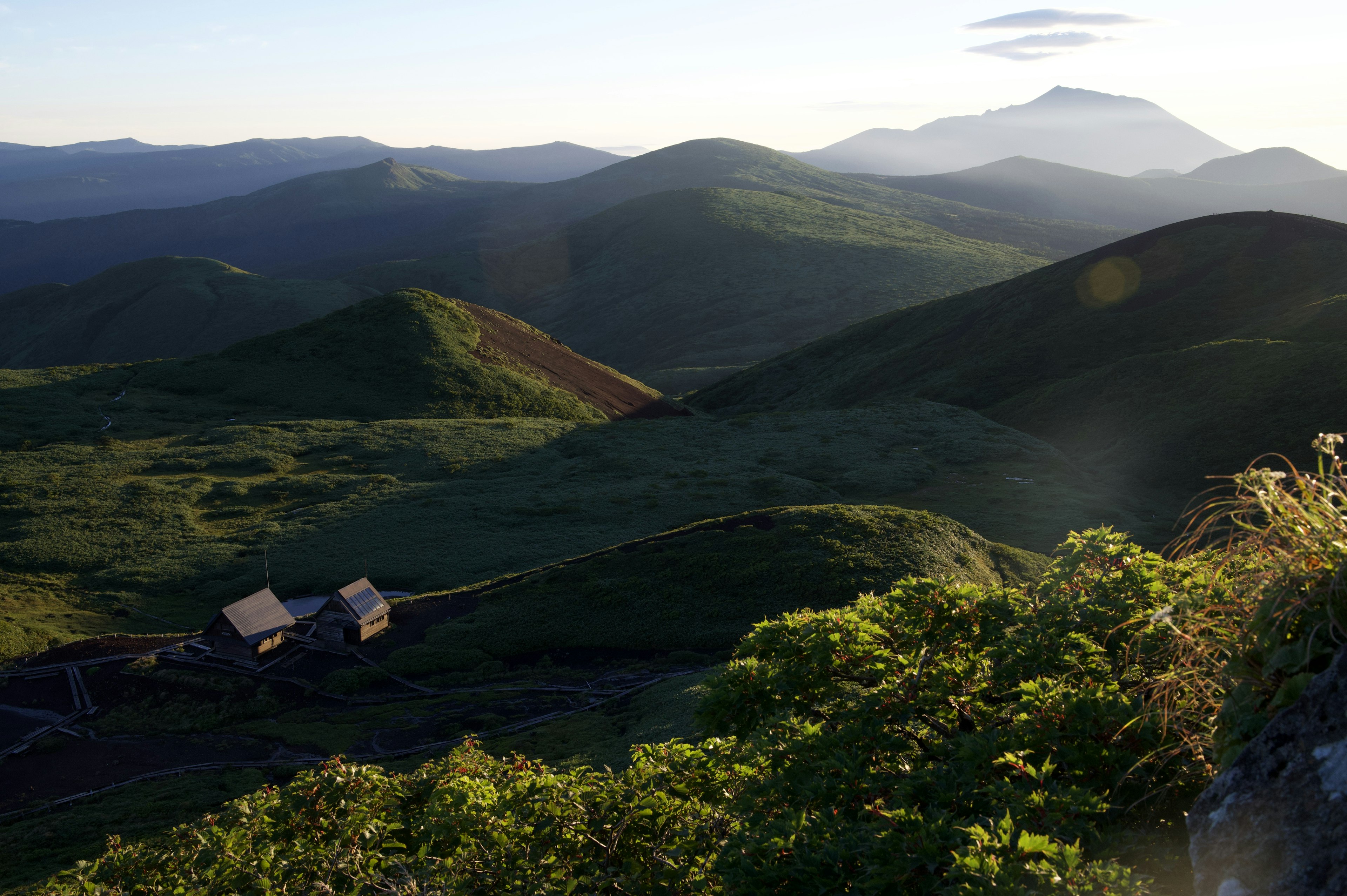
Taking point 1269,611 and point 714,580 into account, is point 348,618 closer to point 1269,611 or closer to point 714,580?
point 714,580

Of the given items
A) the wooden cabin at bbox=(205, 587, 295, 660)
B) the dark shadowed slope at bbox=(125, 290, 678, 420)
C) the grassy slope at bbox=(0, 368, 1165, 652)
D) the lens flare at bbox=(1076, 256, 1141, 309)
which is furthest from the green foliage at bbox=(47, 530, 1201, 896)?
the lens flare at bbox=(1076, 256, 1141, 309)

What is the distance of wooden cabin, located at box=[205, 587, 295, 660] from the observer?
32.4m

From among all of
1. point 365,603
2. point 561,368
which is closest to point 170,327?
point 561,368

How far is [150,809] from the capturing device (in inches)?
870

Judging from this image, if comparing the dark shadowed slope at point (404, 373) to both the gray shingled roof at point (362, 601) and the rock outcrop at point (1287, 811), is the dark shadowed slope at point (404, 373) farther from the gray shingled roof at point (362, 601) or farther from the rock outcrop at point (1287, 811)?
the rock outcrop at point (1287, 811)

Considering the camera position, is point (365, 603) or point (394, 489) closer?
point (365, 603)

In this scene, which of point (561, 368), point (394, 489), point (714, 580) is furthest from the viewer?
point (561, 368)

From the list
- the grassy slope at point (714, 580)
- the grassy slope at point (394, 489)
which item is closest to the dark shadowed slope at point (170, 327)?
the grassy slope at point (394, 489)

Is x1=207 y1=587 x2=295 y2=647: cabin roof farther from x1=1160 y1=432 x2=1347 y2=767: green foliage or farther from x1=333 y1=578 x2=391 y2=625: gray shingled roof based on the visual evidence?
x1=1160 y1=432 x2=1347 y2=767: green foliage

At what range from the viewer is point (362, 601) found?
1380 inches

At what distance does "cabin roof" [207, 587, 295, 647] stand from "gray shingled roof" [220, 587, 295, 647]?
14 mm

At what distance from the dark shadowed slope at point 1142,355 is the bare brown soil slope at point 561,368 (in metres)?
15.7

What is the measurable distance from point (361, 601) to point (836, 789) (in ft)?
103

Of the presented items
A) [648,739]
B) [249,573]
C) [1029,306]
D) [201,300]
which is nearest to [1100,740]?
[648,739]
